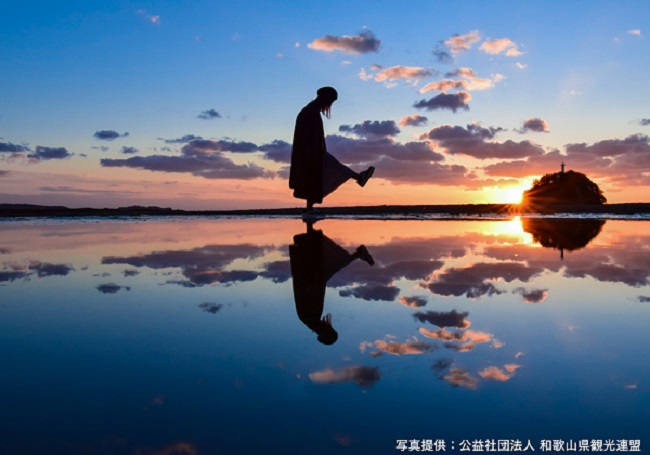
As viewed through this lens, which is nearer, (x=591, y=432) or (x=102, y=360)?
(x=591, y=432)

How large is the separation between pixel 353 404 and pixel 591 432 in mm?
827

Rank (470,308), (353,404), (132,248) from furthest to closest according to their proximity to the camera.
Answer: (132,248) → (470,308) → (353,404)

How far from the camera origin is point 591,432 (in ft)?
5.58

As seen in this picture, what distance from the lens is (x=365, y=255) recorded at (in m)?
7.25

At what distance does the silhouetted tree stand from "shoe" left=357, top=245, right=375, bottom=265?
1821 inches

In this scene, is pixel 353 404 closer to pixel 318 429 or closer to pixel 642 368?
pixel 318 429

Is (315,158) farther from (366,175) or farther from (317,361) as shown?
(317,361)

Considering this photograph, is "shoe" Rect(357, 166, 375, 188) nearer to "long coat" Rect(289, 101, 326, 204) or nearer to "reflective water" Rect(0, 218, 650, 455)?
"long coat" Rect(289, 101, 326, 204)

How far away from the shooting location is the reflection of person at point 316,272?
3.23 m

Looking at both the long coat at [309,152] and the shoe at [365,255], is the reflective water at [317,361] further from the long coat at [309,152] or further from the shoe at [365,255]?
the long coat at [309,152]

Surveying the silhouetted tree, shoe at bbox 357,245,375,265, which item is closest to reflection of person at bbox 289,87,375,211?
shoe at bbox 357,245,375,265

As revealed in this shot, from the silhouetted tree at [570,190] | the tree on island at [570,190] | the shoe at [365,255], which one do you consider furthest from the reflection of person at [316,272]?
the silhouetted tree at [570,190]

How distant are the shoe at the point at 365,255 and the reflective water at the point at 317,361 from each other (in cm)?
120

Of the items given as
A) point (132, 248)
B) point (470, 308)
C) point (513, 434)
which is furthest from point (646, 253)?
point (132, 248)
